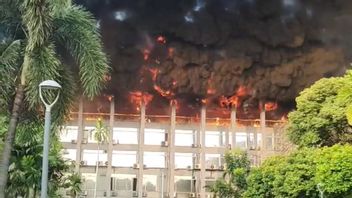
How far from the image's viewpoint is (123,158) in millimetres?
71500

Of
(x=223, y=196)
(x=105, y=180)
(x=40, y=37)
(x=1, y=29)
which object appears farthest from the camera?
(x=105, y=180)

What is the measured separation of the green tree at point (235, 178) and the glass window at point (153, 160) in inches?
812

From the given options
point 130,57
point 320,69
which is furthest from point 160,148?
point 320,69

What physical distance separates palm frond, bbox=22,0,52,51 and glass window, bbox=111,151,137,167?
56522 millimetres

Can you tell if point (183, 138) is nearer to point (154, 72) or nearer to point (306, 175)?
point (154, 72)

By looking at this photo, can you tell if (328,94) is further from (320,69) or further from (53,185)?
(320,69)

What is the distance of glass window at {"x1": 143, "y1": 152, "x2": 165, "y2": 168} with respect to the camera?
71.6 meters

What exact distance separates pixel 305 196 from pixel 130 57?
4867cm

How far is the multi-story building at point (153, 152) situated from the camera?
70.4 metres

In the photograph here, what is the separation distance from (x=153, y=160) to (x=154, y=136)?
2.96 m

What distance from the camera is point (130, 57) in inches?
3059

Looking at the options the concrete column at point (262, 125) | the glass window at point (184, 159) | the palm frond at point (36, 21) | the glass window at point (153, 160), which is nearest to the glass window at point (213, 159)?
the glass window at point (184, 159)

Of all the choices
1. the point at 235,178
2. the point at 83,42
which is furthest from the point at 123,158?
the point at 83,42

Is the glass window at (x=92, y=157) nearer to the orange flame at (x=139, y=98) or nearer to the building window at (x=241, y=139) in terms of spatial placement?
the orange flame at (x=139, y=98)
